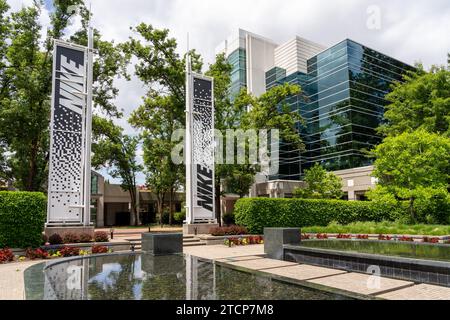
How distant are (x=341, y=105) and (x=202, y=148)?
23.5m

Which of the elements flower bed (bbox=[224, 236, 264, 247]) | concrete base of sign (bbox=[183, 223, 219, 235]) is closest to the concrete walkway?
flower bed (bbox=[224, 236, 264, 247])

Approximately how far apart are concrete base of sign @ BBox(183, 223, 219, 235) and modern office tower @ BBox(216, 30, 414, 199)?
17732 mm

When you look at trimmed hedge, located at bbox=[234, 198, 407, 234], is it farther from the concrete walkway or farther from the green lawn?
the concrete walkway

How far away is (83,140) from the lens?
1731 centimetres

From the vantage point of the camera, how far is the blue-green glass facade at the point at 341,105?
38525mm

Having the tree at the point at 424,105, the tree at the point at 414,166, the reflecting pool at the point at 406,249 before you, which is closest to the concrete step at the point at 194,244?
the reflecting pool at the point at 406,249

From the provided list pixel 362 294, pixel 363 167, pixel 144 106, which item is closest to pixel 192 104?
pixel 144 106

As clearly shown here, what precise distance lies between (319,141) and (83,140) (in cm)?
3083

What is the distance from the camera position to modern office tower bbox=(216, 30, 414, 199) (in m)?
38.2

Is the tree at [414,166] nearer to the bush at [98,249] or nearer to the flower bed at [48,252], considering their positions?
the bush at [98,249]

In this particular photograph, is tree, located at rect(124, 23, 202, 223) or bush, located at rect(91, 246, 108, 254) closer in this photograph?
bush, located at rect(91, 246, 108, 254)

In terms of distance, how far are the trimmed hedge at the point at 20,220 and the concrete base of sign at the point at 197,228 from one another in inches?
321
